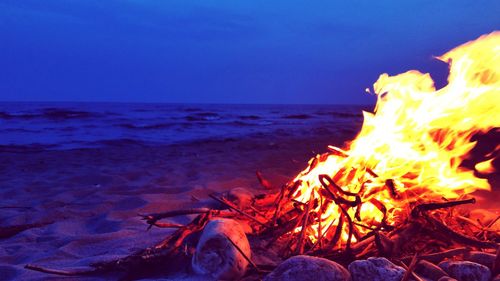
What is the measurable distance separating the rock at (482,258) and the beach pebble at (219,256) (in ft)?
4.64

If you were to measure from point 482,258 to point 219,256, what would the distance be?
161 centimetres

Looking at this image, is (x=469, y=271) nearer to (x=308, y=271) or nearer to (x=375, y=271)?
(x=375, y=271)

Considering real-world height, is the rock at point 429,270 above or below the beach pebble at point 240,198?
above

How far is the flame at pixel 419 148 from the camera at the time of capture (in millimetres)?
3553

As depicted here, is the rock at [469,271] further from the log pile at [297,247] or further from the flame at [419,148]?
the flame at [419,148]

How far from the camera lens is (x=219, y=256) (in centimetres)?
296

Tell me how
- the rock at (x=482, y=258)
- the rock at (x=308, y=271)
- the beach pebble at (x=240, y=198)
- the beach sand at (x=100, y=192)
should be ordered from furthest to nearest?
the beach pebble at (x=240, y=198), the beach sand at (x=100, y=192), the rock at (x=482, y=258), the rock at (x=308, y=271)

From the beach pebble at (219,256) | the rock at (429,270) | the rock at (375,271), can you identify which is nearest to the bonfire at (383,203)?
the beach pebble at (219,256)

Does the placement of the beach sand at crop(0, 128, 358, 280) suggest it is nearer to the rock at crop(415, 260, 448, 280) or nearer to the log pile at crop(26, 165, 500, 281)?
the log pile at crop(26, 165, 500, 281)

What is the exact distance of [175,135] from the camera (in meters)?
19.1

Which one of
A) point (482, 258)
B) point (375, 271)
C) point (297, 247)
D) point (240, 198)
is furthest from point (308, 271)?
point (240, 198)

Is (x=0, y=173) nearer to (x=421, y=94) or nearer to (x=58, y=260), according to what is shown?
(x=58, y=260)

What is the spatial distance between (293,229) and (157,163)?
21.8ft

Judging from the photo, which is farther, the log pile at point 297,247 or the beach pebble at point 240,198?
the beach pebble at point 240,198
